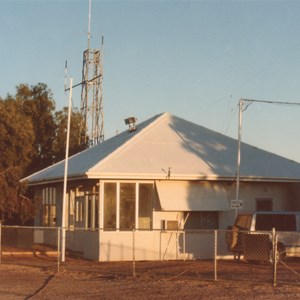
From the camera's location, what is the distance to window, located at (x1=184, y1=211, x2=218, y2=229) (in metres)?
29.6

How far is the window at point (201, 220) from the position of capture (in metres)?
29.6

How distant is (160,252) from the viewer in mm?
28375

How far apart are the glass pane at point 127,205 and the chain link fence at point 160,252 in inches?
22.9

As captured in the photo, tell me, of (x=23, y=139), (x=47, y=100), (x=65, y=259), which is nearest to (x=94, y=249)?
(x=65, y=259)

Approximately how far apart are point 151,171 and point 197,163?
8.87ft

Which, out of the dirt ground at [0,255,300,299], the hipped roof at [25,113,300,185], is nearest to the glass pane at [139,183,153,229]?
the hipped roof at [25,113,300,185]

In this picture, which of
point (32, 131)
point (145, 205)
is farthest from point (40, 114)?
point (145, 205)

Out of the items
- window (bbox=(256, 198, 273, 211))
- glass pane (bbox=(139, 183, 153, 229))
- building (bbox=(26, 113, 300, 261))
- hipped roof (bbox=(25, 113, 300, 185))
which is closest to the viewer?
building (bbox=(26, 113, 300, 261))

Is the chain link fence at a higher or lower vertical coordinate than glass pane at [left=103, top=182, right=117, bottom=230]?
lower

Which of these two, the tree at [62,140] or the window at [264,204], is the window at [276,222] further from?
the tree at [62,140]

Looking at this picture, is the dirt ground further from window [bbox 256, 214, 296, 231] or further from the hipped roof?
the hipped roof

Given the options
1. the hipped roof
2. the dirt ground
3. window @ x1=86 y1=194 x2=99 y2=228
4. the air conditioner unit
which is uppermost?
the hipped roof

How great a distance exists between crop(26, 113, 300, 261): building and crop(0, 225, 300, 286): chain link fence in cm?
9

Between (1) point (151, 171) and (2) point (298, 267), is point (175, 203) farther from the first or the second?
(2) point (298, 267)
